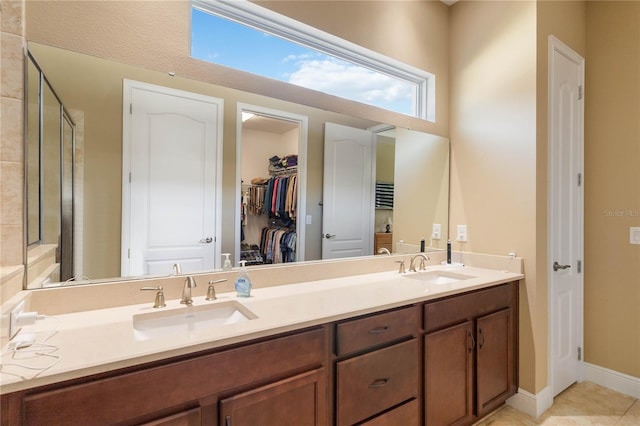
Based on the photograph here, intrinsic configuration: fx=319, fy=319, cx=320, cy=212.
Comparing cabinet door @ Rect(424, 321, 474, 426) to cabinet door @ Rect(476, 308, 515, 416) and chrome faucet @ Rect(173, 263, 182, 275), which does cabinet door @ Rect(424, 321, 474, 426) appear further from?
chrome faucet @ Rect(173, 263, 182, 275)

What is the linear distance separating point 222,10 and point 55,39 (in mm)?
843

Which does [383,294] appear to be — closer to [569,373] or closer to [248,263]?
[248,263]

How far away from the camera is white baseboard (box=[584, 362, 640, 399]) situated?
2.32 meters

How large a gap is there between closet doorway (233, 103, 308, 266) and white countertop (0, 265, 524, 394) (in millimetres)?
237

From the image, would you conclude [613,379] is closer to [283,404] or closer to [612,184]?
[612,184]

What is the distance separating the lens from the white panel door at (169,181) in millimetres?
1477

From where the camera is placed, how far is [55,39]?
4.24ft

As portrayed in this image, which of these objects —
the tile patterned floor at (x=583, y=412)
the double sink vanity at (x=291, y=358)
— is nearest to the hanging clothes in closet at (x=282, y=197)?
the double sink vanity at (x=291, y=358)

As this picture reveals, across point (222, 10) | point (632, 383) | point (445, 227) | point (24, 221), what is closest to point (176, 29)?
point (222, 10)

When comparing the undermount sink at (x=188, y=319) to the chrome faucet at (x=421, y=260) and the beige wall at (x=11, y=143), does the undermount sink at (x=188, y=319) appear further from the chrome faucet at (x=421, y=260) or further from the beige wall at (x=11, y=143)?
the chrome faucet at (x=421, y=260)

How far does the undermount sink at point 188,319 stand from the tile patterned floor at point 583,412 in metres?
1.74

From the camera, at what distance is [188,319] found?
4.44 ft

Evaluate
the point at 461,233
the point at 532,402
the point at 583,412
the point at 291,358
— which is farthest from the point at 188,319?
the point at 583,412

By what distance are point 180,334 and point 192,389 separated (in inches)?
8.3
